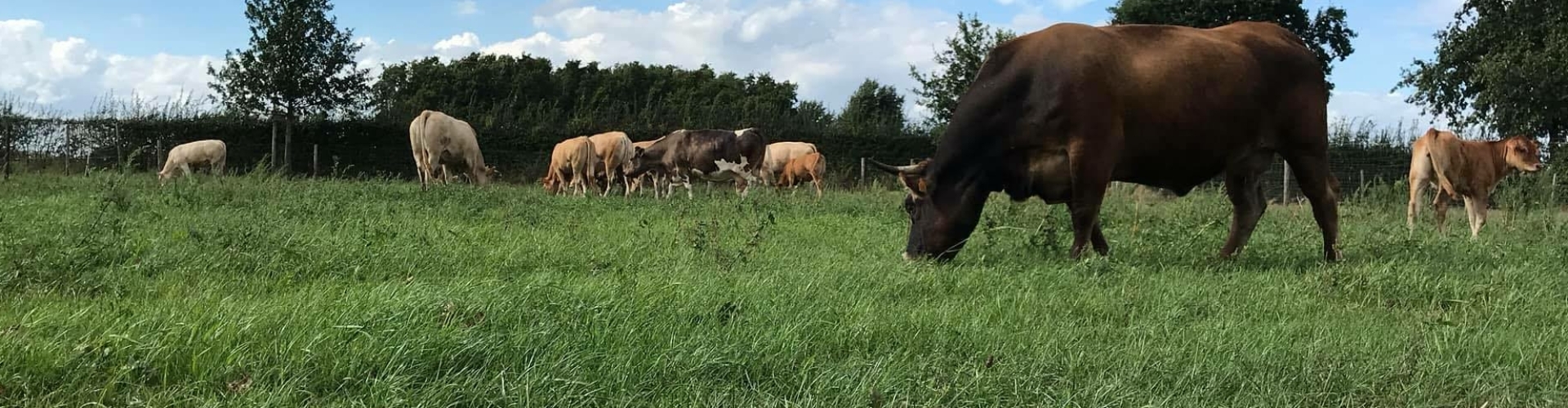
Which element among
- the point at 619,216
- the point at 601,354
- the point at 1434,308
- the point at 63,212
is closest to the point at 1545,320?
the point at 1434,308

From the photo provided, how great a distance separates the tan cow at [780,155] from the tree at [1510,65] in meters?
A: 15.2

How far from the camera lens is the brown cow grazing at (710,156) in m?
18.0

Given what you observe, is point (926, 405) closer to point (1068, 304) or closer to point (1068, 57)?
point (1068, 304)

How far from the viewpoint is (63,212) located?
694 centimetres

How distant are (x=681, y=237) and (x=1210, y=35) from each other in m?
3.85

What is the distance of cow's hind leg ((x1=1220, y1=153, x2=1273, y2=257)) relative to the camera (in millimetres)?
6414

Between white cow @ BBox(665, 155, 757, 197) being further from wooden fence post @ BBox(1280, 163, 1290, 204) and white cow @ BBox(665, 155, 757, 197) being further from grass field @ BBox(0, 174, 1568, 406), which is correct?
grass field @ BBox(0, 174, 1568, 406)

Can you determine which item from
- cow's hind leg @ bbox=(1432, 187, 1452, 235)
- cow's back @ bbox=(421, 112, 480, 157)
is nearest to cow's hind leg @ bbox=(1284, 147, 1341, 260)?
cow's hind leg @ bbox=(1432, 187, 1452, 235)

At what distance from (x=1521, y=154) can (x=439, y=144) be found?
15499mm

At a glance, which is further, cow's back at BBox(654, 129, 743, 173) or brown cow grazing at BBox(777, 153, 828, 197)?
brown cow grazing at BBox(777, 153, 828, 197)

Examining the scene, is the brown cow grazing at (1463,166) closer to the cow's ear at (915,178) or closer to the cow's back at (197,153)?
the cow's ear at (915,178)

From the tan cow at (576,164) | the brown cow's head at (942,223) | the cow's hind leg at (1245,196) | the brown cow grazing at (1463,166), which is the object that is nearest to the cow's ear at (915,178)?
the brown cow's head at (942,223)

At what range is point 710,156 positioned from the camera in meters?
18.1

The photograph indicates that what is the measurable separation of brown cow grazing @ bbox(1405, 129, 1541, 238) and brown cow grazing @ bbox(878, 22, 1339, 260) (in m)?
5.29
